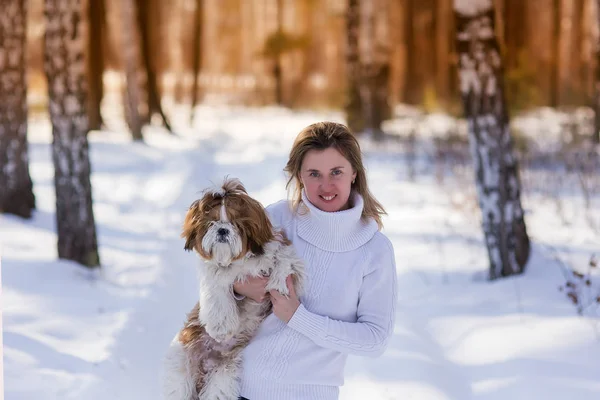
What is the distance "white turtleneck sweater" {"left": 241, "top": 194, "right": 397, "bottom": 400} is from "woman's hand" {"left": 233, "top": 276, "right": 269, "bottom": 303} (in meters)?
0.11

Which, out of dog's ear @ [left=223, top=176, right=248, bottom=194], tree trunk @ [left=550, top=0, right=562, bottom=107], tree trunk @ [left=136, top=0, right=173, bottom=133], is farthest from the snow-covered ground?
tree trunk @ [left=550, top=0, right=562, bottom=107]

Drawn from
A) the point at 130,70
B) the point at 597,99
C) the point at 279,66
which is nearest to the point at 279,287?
the point at 597,99

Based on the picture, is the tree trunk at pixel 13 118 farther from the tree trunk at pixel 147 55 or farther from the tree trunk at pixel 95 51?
the tree trunk at pixel 147 55

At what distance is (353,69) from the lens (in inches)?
1022

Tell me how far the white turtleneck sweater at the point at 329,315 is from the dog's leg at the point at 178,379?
223 mm

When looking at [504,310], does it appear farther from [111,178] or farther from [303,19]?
[303,19]

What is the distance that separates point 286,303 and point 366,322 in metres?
0.34

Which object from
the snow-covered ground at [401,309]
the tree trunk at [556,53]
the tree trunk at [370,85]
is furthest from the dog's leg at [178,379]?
the tree trunk at [556,53]

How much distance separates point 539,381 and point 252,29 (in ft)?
297

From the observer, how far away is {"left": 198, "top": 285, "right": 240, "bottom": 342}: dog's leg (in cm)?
316

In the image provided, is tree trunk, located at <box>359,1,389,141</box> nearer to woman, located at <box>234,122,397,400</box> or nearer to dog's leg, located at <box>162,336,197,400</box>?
woman, located at <box>234,122,397,400</box>

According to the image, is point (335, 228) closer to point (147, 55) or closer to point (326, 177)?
point (326, 177)

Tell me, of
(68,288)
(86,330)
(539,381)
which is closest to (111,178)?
(68,288)

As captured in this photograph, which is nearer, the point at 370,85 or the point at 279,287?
the point at 279,287
